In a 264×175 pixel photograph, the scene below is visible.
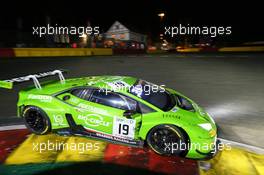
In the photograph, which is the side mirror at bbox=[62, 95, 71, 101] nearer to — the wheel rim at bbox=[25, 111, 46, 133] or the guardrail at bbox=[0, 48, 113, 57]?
the wheel rim at bbox=[25, 111, 46, 133]

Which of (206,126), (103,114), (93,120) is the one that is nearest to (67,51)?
(93,120)

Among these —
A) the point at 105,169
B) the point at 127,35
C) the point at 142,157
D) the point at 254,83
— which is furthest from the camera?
the point at 127,35

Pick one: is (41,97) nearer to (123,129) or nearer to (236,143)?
(123,129)

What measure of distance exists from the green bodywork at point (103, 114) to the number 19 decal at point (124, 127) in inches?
1.2

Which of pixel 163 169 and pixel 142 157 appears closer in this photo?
pixel 163 169

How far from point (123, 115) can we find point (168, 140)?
1.02 metres

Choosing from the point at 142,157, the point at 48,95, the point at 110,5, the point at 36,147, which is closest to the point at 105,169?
the point at 142,157

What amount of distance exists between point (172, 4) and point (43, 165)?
59.4 metres

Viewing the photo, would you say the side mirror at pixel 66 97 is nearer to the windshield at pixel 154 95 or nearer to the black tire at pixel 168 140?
the windshield at pixel 154 95

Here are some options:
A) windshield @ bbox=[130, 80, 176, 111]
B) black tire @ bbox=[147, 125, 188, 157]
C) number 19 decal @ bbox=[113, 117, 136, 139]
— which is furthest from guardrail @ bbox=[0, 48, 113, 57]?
black tire @ bbox=[147, 125, 188, 157]

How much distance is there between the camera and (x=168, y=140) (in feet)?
19.7

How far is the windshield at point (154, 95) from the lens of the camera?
625cm

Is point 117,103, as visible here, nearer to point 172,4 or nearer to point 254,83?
Result: point 254,83

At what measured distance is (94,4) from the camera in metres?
49.0
